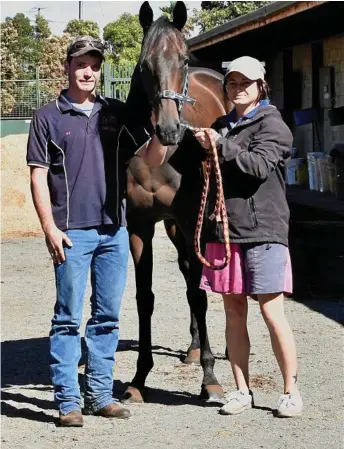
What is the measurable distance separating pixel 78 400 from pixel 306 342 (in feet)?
8.47

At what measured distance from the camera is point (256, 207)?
552 centimetres

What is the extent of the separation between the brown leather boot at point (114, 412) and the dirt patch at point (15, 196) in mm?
10777

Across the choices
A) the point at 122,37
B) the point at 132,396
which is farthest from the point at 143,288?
the point at 122,37

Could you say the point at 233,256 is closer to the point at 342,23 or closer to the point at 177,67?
the point at 177,67

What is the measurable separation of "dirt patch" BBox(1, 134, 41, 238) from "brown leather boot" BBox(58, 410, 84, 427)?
11.0 m

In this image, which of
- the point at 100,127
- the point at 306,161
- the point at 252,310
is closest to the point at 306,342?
the point at 252,310

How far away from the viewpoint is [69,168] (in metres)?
5.64

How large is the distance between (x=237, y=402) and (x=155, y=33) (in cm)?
212

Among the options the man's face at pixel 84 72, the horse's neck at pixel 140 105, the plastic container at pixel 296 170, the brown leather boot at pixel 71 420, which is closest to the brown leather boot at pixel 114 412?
the brown leather boot at pixel 71 420

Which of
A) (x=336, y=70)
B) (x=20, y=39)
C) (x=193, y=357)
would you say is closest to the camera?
(x=193, y=357)

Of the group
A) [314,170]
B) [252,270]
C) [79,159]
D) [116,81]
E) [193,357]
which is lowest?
[193,357]

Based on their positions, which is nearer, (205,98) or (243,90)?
(243,90)

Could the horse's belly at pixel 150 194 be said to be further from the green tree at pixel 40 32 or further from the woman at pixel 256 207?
the green tree at pixel 40 32

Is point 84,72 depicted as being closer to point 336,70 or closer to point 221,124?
point 221,124
